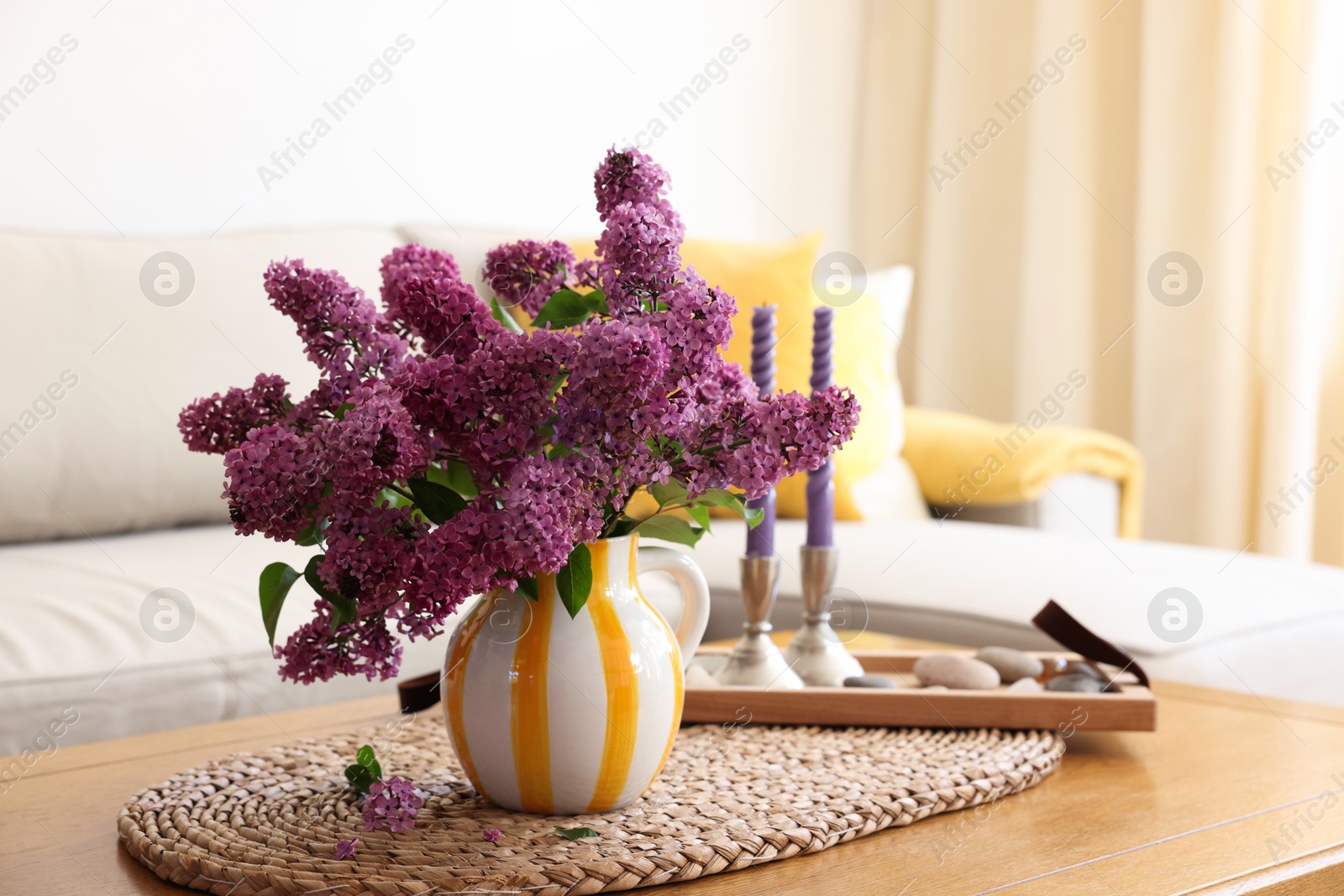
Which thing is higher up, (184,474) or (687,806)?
(184,474)

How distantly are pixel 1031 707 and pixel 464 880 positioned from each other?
1.68 ft

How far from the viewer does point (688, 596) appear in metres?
0.81

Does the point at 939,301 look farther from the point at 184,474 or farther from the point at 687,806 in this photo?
the point at 687,806

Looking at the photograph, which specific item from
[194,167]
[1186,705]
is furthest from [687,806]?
[194,167]

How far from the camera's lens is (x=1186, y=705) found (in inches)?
42.5

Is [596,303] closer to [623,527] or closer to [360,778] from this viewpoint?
[623,527]

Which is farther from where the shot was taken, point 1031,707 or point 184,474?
point 184,474

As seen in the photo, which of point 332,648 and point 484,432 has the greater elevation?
point 484,432

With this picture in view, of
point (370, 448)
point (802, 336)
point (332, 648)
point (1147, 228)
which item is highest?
Result: point (1147, 228)

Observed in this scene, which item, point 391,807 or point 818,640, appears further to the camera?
point 818,640

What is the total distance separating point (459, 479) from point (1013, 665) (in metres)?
0.62

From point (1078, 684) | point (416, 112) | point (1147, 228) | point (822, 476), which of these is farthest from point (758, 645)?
point (1147, 228)

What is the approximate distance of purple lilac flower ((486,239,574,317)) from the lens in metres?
0.73

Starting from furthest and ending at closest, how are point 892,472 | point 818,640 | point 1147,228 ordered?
point 1147,228 < point 892,472 < point 818,640
